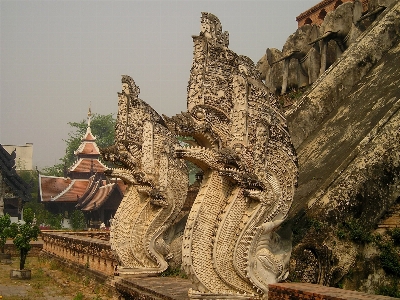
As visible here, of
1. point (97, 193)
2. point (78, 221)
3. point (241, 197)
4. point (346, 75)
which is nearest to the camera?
point (241, 197)

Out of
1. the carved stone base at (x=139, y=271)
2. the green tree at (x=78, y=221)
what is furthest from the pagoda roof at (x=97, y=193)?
the carved stone base at (x=139, y=271)

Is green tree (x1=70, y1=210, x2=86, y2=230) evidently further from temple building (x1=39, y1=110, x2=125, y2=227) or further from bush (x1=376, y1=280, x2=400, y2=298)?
bush (x1=376, y1=280, x2=400, y2=298)

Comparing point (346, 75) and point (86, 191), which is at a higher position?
point (346, 75)

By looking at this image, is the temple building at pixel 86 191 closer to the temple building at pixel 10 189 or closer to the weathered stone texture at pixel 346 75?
the temple building at pixel 10 189

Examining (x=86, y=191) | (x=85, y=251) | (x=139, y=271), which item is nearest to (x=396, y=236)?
(x=139, y=271)

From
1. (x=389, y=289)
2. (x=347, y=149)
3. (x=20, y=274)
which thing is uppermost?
(x=347, y=149)

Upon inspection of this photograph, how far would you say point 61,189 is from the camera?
112 ft

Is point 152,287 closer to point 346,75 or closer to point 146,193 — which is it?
point 146,193

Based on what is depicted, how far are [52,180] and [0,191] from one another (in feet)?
29.9

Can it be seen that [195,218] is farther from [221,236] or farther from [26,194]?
[26,194]

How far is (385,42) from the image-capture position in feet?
39.8

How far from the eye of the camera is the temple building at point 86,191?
2912cm

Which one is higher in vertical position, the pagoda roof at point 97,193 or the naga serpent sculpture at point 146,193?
the pagoda roof at point 97,193

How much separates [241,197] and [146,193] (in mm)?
3798
